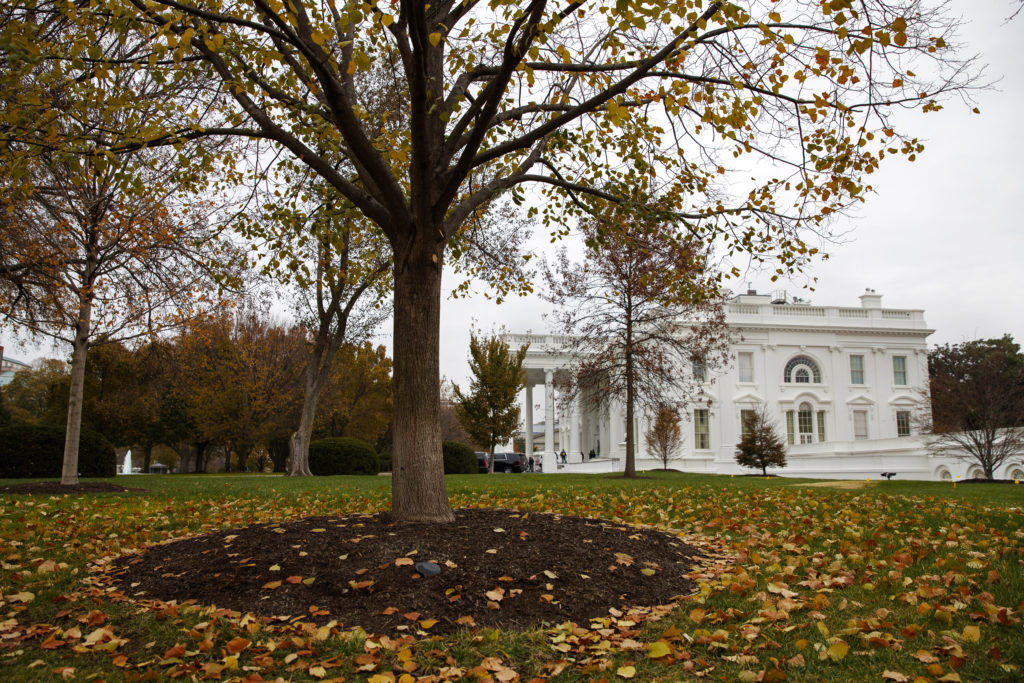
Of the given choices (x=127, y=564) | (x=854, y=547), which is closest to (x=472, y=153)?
(x=127, y=564)

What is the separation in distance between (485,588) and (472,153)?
3412 millimetres

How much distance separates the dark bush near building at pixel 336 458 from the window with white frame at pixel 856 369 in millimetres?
35603

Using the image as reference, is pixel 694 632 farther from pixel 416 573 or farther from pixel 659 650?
pixel 416 573

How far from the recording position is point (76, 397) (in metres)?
12.4

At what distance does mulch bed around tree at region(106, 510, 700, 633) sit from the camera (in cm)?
421

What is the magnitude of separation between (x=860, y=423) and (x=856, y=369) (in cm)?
375

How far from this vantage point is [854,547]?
6059 millimetres

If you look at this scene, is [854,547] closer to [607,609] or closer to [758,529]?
[758,529]

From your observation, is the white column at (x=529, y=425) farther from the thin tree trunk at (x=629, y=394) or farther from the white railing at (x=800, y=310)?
the thin tree trunk at (x=629, y=394)

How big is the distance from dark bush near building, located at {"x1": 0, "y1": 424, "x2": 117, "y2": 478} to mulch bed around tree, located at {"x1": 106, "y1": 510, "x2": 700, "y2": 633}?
48.8 ft

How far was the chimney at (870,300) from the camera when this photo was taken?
4594cm

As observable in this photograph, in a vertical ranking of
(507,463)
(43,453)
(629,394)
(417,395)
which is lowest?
(507,463)

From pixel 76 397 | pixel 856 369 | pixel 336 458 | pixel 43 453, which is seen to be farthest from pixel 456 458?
pixel 856 369

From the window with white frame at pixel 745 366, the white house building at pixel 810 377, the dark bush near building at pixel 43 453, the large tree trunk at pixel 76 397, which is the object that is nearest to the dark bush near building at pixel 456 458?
the dark bush near building at pixel 43 453
